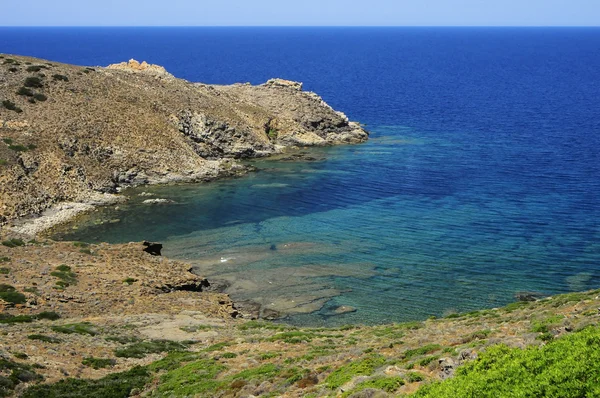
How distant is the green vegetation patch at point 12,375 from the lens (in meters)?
26.0

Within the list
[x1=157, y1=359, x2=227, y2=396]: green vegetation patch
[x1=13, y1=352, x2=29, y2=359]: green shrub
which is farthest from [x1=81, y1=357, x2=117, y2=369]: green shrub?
[x1=157, y1=359, x2=227, y2=396]: green vegetation patch

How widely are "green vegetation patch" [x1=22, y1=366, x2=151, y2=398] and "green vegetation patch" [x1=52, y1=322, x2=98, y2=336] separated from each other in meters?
6.32

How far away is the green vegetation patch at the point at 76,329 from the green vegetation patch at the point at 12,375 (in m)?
6.59

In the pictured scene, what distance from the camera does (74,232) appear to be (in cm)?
6322

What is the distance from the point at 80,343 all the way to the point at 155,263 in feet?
60.2

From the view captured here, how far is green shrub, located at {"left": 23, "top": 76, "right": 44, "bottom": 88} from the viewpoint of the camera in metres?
87.9

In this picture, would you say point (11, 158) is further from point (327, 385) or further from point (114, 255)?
point (327, 385)

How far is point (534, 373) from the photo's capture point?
17844mm

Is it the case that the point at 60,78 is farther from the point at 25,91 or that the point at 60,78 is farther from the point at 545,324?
the point at 545,324

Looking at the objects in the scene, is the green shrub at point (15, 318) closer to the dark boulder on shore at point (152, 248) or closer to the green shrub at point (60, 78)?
the dark boulder on shore at point (152, 248)

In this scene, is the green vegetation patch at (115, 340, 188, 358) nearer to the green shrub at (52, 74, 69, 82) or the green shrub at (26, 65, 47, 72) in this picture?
the green shrub at (52, 74, 69, 82)

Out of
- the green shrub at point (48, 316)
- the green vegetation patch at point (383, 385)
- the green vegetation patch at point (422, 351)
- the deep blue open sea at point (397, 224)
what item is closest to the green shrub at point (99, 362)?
the green shrub at point (48, 316)

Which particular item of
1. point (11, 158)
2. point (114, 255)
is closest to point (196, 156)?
point (11, 158)

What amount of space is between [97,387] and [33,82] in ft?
233
